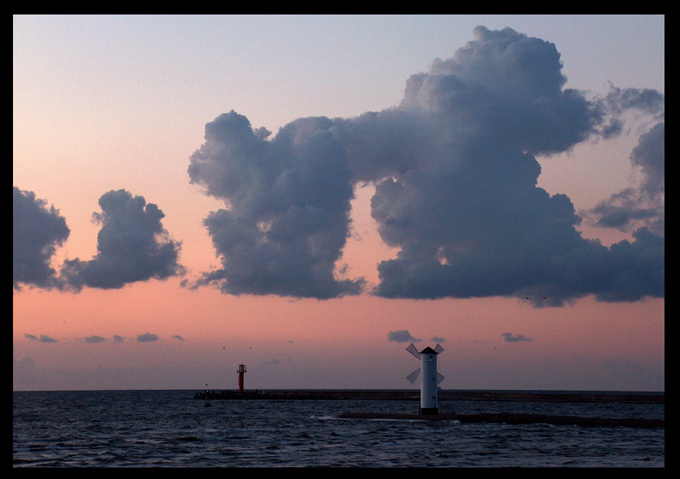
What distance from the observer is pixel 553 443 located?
53.3 metres

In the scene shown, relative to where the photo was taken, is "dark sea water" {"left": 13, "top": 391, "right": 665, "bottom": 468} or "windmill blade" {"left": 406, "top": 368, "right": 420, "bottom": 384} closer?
"dark sea water" {"left": 13, "top": 391, "right": 665, "bottom": 468}

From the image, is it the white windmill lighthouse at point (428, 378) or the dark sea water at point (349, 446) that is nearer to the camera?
the dark sea water at point (349, 446)

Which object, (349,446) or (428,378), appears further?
(428,378)

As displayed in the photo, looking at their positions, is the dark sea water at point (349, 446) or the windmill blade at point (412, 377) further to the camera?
the windmill blade at point (412, 377)

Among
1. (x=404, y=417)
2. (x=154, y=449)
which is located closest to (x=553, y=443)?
(x=404, y=417)

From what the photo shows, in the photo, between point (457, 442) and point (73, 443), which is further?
point (73, 443)
